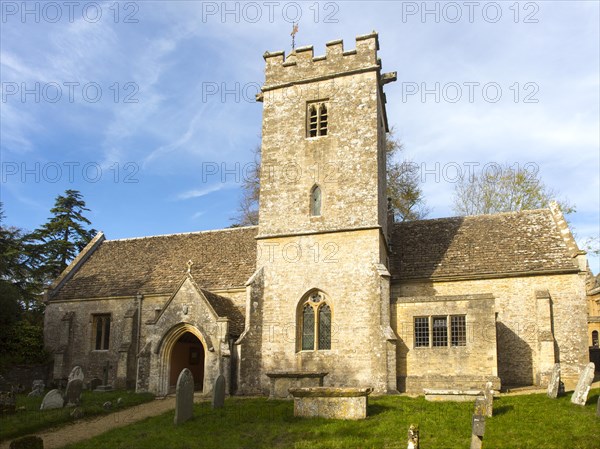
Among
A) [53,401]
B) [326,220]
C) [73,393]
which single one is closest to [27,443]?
[53,401]

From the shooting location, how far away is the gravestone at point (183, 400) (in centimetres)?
1570

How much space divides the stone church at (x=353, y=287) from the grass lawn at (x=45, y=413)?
1612mm

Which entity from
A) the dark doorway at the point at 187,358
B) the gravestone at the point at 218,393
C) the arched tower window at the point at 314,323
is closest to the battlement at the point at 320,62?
the arched tower window at the point at 314,323

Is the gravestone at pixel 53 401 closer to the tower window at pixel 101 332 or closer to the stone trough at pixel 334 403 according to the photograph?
the stone trough at pixel 334 403

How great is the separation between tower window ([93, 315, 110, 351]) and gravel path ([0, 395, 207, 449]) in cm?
920

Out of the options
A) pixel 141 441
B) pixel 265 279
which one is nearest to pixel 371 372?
pixel 265 279

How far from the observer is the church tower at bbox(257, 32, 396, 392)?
2084 cm

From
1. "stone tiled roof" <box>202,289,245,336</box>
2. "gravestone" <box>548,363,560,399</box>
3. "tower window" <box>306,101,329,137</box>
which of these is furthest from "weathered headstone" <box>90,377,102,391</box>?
"gravestone" <box>548,363,560,399</box>

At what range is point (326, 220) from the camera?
22406 millimetres

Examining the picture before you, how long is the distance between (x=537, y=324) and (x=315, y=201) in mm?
10258

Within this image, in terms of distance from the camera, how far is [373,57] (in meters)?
23.3

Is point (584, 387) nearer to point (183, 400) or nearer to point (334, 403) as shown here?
point (334, 403)

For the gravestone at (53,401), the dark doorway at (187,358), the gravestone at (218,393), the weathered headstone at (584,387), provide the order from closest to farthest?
the weathered headstone at (584,387), the gravestone at (218,393), the gravestone at (53,401), the dark doorway at (187,358)

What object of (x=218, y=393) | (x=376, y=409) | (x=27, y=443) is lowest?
Result: (x=27, y=443)
